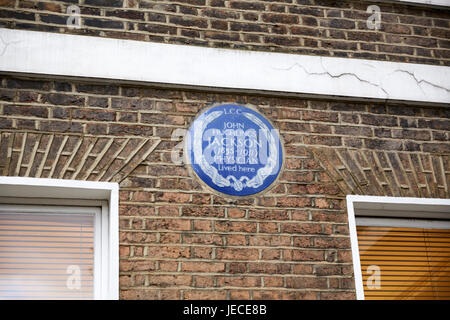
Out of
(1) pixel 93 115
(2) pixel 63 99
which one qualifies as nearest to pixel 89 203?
(1) pixel 93 115

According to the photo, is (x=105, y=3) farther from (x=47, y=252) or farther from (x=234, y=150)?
(x=47, y=252)

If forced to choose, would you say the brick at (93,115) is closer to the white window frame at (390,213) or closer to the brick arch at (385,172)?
the brick arch at (385,172)

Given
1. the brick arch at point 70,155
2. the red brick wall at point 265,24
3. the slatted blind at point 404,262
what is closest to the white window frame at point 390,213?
the slatted blind at point 404,262

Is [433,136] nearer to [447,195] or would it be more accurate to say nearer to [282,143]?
[447,195]

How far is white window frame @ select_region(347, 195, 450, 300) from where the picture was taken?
4.99 m

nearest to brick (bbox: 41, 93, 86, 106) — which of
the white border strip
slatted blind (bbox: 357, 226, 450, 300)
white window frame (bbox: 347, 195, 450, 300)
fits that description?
the white border strip

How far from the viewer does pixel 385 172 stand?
519 centimetres

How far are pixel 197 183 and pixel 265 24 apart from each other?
128 cm

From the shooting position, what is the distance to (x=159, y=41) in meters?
5.12

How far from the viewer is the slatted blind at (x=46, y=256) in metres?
4.63

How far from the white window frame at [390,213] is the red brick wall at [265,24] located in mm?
1070

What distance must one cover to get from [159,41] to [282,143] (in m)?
1.05

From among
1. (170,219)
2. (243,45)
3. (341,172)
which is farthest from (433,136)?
(170,219)
